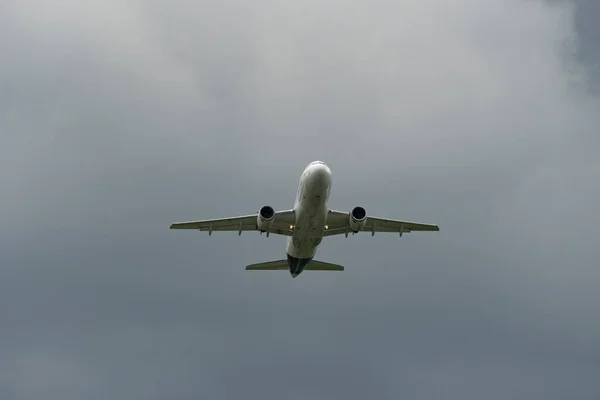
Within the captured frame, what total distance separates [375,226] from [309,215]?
876cm

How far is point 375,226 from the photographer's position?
2785 inches

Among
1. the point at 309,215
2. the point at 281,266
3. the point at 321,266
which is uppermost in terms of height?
the point at 309,215

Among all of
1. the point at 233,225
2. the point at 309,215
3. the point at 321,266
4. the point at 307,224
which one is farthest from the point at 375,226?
the point at 233,225

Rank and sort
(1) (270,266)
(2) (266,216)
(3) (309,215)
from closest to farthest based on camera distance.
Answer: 1. (3) (309,215)
2. (2) (266,216)
3. (1) (270,266)

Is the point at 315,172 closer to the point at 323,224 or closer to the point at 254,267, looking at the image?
the point at 323,224

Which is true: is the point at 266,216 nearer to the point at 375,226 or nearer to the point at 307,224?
the point at 307,224

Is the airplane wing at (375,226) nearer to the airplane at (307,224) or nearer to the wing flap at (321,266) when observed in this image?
the airplane at (307,224)

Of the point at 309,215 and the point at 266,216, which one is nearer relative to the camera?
the point at 309,215

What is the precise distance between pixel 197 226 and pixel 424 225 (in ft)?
52.5

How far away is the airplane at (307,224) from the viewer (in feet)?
201

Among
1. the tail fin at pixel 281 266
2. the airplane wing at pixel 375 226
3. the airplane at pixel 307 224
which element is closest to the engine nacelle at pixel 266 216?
the airplane at pixel 307 224

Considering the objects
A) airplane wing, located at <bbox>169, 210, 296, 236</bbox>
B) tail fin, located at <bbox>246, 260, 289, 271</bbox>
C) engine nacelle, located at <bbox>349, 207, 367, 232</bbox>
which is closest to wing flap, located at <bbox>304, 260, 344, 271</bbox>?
tail fin, located at <bbox>246, 260, 289, 271</bbox>

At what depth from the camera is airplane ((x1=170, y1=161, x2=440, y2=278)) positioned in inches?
2416

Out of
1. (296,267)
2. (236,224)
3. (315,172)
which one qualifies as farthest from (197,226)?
(315,172)
